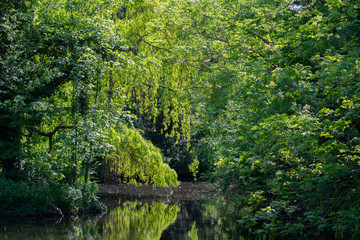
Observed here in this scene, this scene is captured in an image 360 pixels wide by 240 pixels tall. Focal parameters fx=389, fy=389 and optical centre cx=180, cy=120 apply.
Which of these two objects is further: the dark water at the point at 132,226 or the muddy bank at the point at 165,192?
the muddy bank at the point at 165,192

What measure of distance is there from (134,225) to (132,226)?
0.61ft

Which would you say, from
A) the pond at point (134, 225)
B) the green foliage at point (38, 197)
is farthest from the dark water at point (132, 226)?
the green foliage at point (38, 197)

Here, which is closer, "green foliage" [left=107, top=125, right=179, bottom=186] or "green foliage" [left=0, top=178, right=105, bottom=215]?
"green foliage" [left=0, top=178, right=105, bottom=215]

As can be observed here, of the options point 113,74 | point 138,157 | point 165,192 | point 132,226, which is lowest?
point 132,226

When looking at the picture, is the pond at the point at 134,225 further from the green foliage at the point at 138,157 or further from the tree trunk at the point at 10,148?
the tree trunk at the point at 10,148

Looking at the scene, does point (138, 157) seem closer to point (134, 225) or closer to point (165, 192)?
point (134, 225)

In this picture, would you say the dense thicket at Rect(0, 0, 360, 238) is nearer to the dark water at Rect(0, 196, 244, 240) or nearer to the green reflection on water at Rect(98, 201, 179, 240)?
the dark water at Rect(0, 196, 244, 240)

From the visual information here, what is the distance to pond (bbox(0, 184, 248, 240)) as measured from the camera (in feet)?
32.7

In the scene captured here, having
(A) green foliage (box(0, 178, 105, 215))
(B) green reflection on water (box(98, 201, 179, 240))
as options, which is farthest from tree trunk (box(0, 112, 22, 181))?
(B) green reflection on water (box(98, 201, 179, 240))

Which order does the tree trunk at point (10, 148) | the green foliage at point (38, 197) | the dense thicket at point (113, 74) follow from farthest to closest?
the tree trunk at point (10, 148) < the green foliage at point (38, 197) < the dense thicket at point (113, 74)

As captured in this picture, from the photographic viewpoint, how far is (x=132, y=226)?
37.5 ft

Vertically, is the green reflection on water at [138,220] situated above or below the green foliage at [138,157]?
below

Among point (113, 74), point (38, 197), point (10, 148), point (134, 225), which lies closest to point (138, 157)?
point (134, 225)

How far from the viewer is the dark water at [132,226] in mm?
9930
